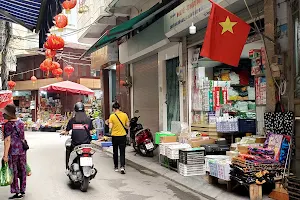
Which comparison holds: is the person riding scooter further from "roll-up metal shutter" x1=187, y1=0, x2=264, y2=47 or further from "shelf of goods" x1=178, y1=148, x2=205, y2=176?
"roll-up metal shutter" x1=187, y1=0, x2=264, y2=47

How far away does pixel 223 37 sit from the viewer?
21.2ft

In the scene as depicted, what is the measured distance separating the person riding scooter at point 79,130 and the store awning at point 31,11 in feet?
11.5

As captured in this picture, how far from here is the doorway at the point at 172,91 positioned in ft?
41.4

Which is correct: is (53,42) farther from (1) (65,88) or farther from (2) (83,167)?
(1) (65,88)

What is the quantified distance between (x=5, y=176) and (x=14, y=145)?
0.63 metres

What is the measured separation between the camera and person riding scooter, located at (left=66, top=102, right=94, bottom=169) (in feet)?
25.3

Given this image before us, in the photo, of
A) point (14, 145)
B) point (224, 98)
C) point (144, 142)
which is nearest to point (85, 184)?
point (14, 145)

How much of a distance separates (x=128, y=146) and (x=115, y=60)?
17.0 ft

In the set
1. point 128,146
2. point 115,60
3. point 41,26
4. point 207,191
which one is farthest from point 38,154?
point 207,191

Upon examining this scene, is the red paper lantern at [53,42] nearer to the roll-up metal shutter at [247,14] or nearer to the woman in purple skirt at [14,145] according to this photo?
the roll-up metal shutter at [247,14]

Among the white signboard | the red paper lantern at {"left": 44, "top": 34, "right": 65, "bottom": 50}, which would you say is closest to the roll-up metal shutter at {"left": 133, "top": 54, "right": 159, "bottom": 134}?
the white signboard

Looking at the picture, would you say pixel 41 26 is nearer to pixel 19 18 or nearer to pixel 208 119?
pixel 19 18

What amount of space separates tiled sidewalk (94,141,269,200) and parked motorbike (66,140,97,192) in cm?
214

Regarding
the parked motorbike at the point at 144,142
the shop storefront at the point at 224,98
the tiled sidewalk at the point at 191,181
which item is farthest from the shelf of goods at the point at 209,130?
the parked motorbike at the point at 144,142
